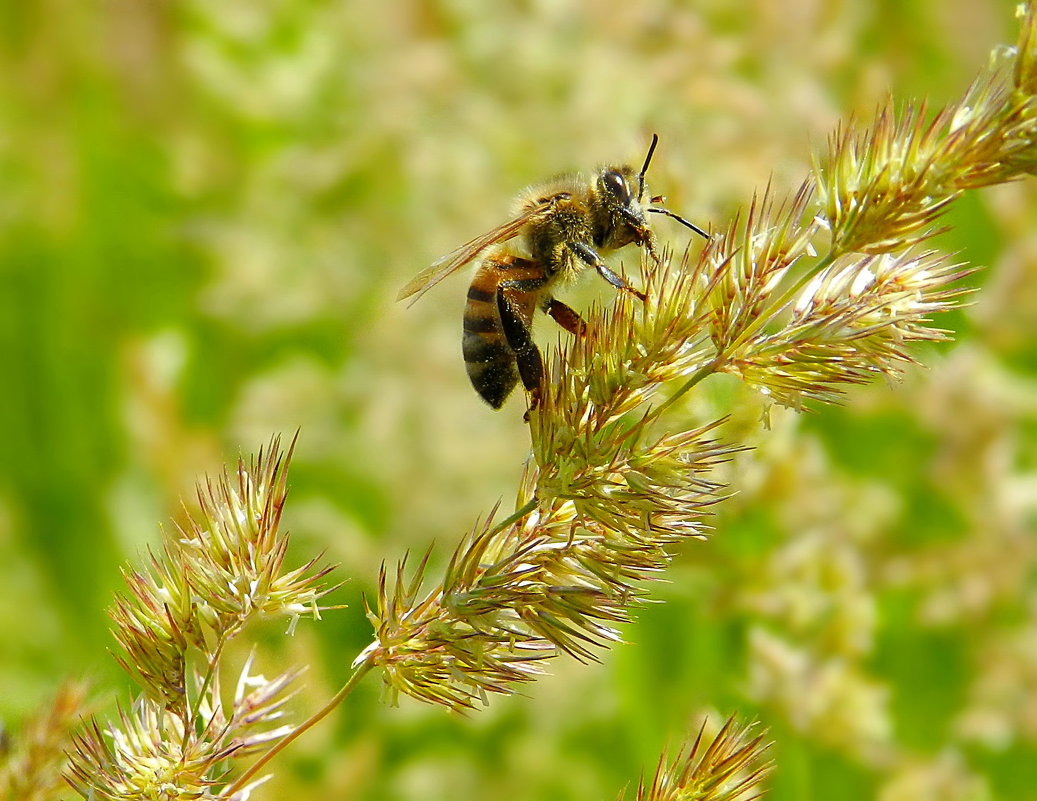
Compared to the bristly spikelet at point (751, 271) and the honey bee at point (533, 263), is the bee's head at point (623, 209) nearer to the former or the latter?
the honey bee at point (533, 263)

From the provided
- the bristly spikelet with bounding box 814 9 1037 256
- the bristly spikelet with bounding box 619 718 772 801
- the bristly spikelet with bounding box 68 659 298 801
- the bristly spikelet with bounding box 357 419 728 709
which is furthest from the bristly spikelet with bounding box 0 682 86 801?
the bristly spikelet with bounding box 814 9 1037 256

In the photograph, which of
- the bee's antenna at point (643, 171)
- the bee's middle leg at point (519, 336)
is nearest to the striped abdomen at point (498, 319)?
the bee's middle leg at point (519, 336)

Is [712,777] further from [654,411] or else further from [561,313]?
[561,313]

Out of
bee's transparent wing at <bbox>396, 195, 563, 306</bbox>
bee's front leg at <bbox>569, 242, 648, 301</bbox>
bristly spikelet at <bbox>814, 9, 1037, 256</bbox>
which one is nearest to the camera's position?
bristly spikelet at <bbox>814, 9, 1037, 256</bbox>

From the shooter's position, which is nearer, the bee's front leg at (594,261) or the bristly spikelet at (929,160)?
the bristly spikelet at (929,160)

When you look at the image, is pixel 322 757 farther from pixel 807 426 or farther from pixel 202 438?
pixel 807 426

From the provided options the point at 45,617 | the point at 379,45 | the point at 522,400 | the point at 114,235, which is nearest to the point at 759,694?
the point at 522,400

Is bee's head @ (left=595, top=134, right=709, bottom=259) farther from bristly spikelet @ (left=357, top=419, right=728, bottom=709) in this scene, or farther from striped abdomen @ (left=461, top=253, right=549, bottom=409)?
bristly spikelet @ (left=357, top=419, right=728, bottom=709)
